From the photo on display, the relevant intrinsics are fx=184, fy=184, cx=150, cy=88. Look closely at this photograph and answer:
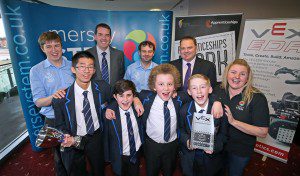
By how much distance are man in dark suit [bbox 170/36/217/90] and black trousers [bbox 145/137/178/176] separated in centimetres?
100

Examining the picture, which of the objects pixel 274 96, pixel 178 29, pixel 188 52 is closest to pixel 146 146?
pixel 188 52

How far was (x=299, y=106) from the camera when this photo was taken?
3078 millimetres

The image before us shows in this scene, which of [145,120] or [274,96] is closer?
[145,120]

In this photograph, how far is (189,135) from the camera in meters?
1.89

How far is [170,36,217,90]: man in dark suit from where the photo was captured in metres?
2.74

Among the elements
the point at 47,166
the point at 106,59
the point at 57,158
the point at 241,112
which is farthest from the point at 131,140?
the point at 47,166

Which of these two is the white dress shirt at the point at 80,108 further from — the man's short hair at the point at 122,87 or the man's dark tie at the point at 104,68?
the man's dark tie at the point at 104,68

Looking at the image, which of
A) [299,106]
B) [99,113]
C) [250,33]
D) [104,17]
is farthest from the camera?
[104,17]

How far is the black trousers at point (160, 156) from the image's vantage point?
2.07 meters

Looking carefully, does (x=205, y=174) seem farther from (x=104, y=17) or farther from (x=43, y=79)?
(x=104, y=17)

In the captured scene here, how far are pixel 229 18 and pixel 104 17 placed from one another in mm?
2558

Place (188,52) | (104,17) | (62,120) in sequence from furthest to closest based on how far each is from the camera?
1. (104,17)
2. (188,52)
3. (62,120)

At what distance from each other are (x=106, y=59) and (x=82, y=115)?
4.40 ft

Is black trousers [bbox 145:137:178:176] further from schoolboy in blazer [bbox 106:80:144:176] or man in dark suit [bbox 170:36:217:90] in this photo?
man in dark suit [bbox 170:36:217:90]
